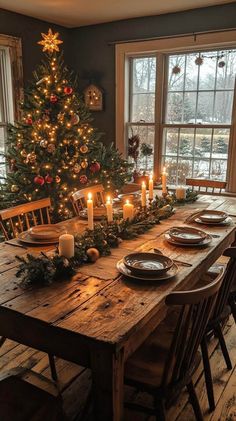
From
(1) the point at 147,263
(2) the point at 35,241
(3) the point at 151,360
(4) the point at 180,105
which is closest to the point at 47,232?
(2) the point at 35,241

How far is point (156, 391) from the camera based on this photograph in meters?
1.32

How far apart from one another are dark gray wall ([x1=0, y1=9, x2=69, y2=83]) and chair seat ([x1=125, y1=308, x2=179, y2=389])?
3.60 m

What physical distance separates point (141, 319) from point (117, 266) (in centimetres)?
41

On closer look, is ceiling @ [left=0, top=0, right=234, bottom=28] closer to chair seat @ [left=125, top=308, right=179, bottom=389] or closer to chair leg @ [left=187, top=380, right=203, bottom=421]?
chair seat @ [left=125, top=308, right=179, bottom=389]

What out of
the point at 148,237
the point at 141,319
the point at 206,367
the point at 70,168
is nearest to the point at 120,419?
the point at 141,319

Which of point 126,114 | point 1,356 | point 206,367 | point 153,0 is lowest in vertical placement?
point 1,356

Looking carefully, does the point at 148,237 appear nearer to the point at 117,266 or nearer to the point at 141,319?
the point at 117,266

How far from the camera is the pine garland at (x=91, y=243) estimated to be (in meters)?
1.45

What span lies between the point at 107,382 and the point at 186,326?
0.33 meters

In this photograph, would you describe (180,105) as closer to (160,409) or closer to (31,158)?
(31,158)

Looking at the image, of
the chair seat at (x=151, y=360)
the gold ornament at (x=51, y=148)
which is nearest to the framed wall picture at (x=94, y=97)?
the gold ornament at (x=51, y=148)

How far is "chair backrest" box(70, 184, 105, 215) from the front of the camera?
2.75 m

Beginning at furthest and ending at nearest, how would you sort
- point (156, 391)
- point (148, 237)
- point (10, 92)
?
point (10, 92) → point (148, 237) → point (156, 391)

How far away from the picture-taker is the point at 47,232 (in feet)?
6.57
